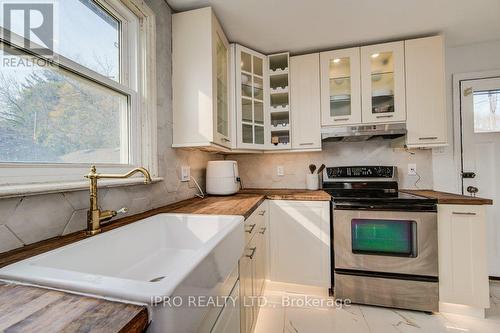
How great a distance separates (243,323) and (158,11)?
196 cm

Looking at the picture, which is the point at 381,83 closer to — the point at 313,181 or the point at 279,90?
the point at 279,90

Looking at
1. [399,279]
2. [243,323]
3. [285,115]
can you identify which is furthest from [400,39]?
[243,323]

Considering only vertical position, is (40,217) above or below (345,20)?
below

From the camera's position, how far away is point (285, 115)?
7.38ft

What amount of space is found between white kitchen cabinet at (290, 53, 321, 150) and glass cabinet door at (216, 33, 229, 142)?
69cm

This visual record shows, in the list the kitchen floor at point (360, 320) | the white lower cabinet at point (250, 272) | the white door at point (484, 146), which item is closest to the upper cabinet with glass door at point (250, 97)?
the white lower cabinet at point (250, 272)

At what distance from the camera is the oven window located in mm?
1632

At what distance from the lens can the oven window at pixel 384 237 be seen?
1632 millimetres

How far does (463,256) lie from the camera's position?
157cm

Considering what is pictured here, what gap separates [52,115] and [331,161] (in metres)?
2.22

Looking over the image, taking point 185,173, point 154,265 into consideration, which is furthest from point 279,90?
point 154,265

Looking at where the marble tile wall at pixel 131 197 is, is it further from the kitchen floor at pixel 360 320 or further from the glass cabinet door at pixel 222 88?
the kitchen floor at pixel 360 320

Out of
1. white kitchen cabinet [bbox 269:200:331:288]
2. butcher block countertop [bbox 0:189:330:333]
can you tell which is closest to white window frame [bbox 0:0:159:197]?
butcher block countertop [bbox 0:189:330:333]

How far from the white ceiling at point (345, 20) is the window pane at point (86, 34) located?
0.59 m
